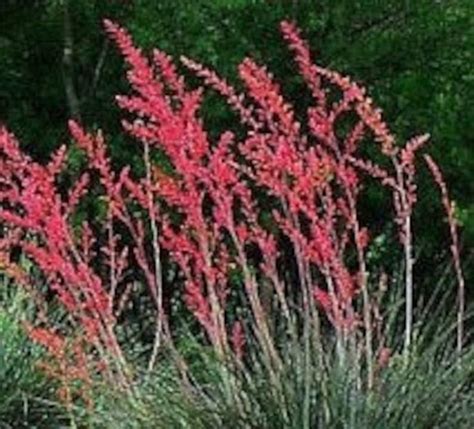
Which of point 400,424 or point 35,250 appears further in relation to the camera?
point 35,250

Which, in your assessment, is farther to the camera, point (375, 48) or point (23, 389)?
point (375, 48)

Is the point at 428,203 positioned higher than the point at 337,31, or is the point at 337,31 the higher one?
the point at 337,31

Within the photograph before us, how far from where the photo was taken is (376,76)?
7836mm

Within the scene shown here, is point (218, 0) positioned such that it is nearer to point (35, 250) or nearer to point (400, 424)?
point (35, 250)

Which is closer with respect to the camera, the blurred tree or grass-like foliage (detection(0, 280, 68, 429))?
grass-like foliage (detection(0, 280, 68, 429))

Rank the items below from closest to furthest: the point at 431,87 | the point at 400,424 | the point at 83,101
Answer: the point at 400,424, the point at 431,87, the point at 83,101

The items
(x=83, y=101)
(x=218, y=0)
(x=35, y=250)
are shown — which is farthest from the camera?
(x=83, y=101)

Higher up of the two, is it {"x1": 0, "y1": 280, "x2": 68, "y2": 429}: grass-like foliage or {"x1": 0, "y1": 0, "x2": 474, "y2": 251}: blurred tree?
{"x1": 0, "y1": 0, "x2": 474, "y2": 251}: blurred tree

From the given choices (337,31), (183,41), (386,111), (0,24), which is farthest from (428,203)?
(0,24)

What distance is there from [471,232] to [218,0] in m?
1.74

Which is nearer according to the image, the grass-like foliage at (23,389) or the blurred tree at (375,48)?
the grass-like foliage at (23,389)

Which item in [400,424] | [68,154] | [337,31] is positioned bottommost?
[400,424]

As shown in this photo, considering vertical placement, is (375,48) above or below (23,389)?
above

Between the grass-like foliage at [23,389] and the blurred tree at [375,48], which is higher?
the blurred tree at [375,48]
